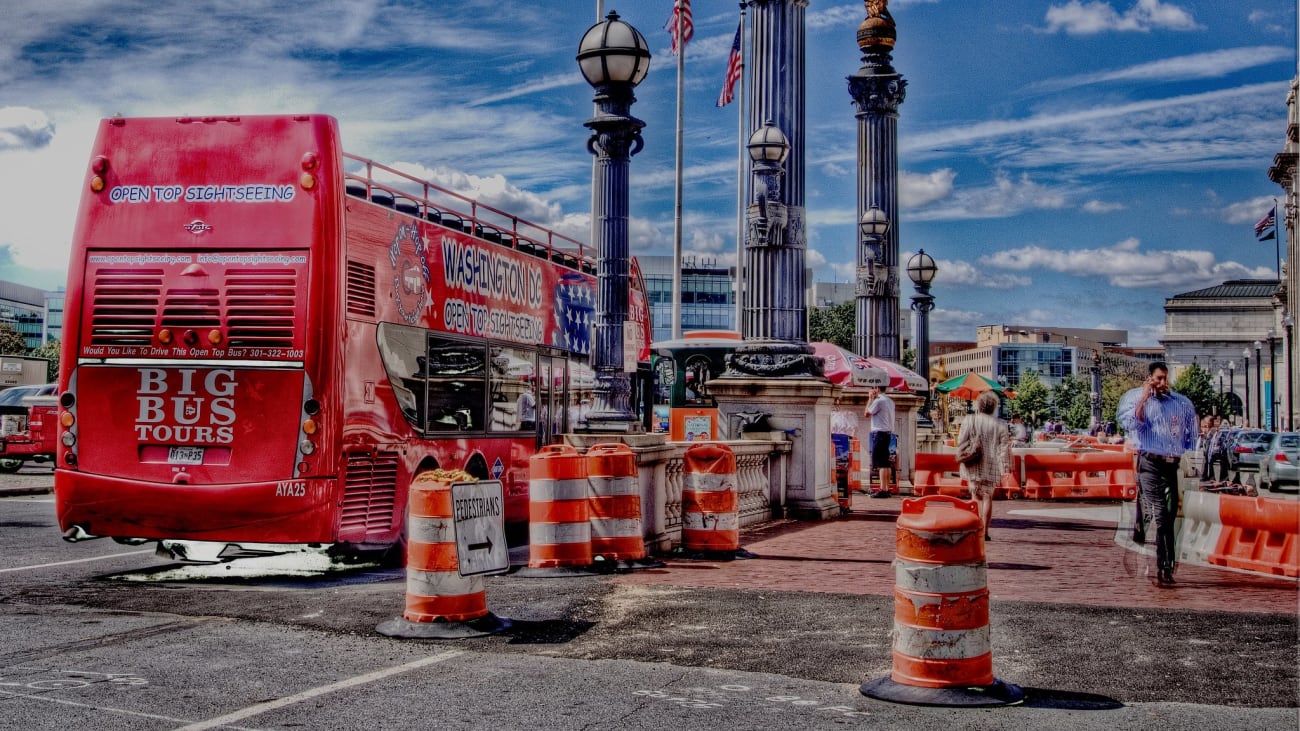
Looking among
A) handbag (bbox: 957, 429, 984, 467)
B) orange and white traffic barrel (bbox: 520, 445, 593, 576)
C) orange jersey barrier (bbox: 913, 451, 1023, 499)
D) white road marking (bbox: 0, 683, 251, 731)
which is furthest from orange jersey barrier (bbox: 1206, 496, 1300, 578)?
orange jersey barrier (bbox: 913, 451, 1023, 499)

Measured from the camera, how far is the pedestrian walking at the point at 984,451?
13.6m

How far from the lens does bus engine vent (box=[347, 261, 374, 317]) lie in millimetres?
11758

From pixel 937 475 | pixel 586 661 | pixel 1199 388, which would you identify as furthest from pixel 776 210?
pixel 1199 388

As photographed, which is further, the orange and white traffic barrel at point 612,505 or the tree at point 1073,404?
the tree at point 1073,404

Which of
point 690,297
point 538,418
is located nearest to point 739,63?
point 538,418

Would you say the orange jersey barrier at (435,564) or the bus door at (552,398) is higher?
the bus door at (552,398)

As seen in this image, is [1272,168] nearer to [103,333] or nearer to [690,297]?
[690,297]

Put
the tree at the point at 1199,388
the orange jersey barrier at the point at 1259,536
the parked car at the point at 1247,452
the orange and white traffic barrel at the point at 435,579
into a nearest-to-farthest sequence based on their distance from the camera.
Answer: the orange and white traffic barrel at the point at 435,579 → the orange jersey barrier at the point at 1259,536 → the parked car at the point at 1247,452 → the tree at the point at 1199,388

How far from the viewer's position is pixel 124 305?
11516mm

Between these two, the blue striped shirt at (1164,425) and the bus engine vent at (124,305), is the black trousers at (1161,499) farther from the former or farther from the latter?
the bus engine vent at (124,305)

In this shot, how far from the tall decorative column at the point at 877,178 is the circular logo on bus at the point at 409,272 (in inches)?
835

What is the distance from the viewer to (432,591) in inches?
334

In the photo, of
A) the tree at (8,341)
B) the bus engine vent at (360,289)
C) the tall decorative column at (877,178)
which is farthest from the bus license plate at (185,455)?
the tree at (8,341)

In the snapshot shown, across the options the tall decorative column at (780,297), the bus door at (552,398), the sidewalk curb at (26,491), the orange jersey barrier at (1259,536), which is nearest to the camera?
the orange jersey barrier at (1259,536)
